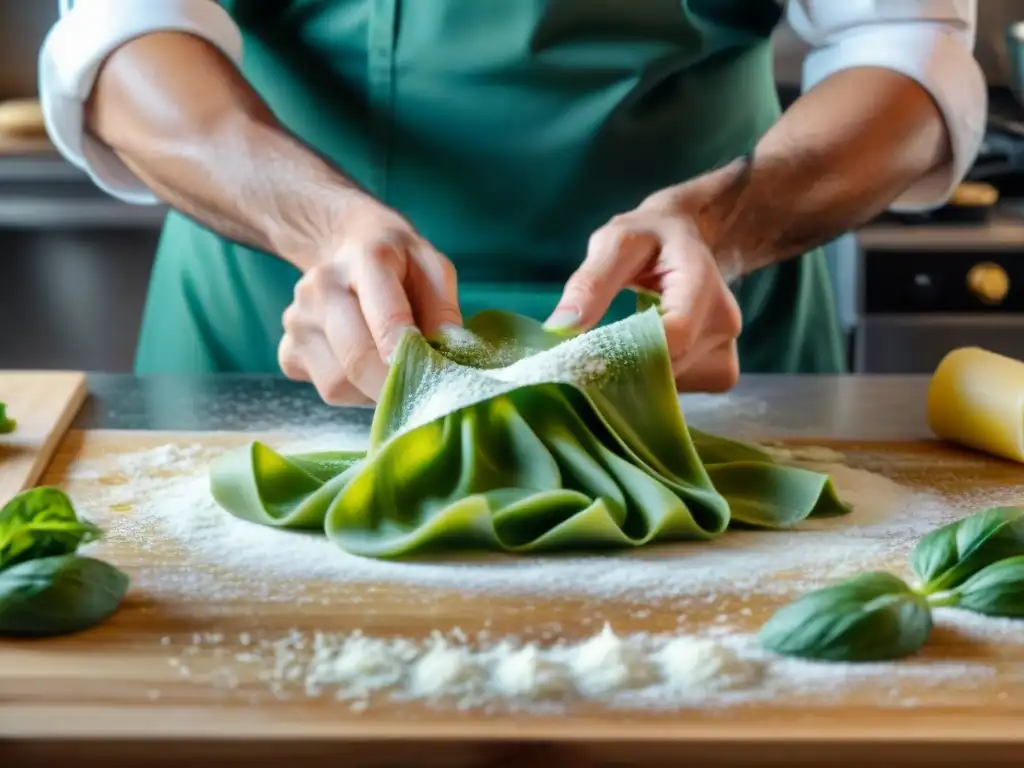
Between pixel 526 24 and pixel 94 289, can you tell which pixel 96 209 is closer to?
pixel 94 289

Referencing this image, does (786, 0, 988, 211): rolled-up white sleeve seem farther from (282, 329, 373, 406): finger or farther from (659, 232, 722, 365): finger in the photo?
(282, 329, 373, 406): finger

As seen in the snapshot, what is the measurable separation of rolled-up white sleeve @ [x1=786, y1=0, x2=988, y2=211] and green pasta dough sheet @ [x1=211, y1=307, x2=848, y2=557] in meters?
0.48

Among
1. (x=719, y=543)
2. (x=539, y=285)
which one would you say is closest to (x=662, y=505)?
(x=719, y=543)

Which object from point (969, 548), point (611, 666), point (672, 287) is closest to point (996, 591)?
point (969, 548)

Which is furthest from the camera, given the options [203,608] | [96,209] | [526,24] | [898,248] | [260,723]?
[96,209]

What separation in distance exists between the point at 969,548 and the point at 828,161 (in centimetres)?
54

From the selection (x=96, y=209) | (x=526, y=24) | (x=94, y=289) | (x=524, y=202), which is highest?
(x=526, y=24)

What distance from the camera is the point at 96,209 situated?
7.42 feet

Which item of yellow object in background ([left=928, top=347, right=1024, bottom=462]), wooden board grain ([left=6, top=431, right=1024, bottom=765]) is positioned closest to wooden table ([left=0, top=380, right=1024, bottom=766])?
wooden board grain ([left=6, top=431, right=1024, bottom=765])

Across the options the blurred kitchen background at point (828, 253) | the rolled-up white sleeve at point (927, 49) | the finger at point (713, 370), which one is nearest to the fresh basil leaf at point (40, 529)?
the finger at point (713, 370)

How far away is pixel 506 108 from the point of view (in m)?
1.31

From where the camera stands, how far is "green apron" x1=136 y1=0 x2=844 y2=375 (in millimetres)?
1294

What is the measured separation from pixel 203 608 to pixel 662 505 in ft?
0.93

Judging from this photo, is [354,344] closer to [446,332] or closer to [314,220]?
[446,332]
